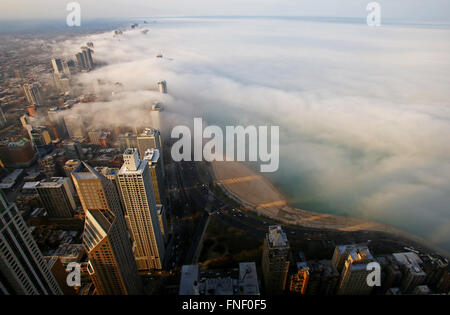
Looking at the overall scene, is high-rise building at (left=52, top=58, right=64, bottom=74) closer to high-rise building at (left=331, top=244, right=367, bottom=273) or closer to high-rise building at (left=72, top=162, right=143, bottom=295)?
high-rise building at (left=72, top=162, right=143, bottom=295)

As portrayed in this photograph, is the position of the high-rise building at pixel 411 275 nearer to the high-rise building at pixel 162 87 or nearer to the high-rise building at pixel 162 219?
the high-rise building at pixel 162 219

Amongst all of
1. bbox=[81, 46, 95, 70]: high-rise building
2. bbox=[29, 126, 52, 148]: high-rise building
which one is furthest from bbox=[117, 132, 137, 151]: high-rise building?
bbox=[81, 46, 95, 70]: high-rise building


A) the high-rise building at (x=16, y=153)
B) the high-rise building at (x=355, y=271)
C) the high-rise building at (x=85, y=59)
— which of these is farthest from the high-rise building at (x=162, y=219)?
the high-rise building at (x=85, y=59)

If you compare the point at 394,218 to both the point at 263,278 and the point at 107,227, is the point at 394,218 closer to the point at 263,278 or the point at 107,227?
the point at 263,278

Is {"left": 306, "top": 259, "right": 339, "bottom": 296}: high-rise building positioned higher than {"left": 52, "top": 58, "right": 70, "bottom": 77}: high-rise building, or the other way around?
{"left": 52, "top": 58, "right": 70, "bottom": 77}: high-rise building

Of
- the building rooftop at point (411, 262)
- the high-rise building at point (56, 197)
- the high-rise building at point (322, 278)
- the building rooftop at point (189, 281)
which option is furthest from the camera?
the high-rise building at point (56, 197)

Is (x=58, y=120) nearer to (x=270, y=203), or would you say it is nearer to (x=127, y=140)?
(x=127, y=140)

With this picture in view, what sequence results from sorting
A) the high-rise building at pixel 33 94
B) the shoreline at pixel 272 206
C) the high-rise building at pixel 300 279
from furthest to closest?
the high-rise building at pixel 33 94 → the shoreline at pixel 272 206 → the high-rise building at pixel 300 279
